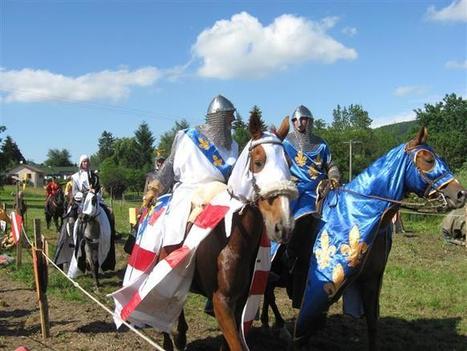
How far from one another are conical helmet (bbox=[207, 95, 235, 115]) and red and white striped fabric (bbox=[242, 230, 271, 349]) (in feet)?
4.21

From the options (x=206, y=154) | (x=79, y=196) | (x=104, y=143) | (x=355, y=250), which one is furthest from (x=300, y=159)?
(x=104, y=143)

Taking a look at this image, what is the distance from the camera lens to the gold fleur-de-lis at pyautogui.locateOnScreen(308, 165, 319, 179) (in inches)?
234

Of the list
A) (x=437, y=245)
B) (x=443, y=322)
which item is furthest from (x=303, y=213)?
(x=437, y=245)

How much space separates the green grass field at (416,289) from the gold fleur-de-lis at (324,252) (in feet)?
5.71

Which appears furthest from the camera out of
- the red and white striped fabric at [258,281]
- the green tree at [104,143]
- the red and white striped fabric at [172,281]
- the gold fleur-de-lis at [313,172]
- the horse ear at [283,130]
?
the green tree at [104,143]

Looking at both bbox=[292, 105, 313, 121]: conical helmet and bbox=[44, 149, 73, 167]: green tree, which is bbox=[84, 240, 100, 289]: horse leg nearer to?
bbox=[292, 105, 313, 121]: conical helmet

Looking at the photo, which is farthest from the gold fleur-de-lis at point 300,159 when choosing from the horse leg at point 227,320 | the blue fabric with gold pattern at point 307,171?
the horse leg at point 227,320

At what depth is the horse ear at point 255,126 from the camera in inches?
154

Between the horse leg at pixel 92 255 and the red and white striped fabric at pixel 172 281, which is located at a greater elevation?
the red and white striped fabric at pixel 172 281

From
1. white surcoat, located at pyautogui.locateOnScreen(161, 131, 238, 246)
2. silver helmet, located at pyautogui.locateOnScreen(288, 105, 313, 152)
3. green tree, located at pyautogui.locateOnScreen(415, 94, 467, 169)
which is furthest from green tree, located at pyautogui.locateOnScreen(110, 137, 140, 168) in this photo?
white surcoat, located at pyautogui.locateOnScreen(161, 131, 238, 246)

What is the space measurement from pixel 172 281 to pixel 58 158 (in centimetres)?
13856

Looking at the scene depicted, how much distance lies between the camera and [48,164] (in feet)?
449

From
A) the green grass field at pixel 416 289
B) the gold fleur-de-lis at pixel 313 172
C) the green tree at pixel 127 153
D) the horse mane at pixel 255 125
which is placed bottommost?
the green grass field at pixel 416 289

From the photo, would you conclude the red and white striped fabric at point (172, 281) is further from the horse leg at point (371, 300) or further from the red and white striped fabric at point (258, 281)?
the horse leg at point (371, 300)
